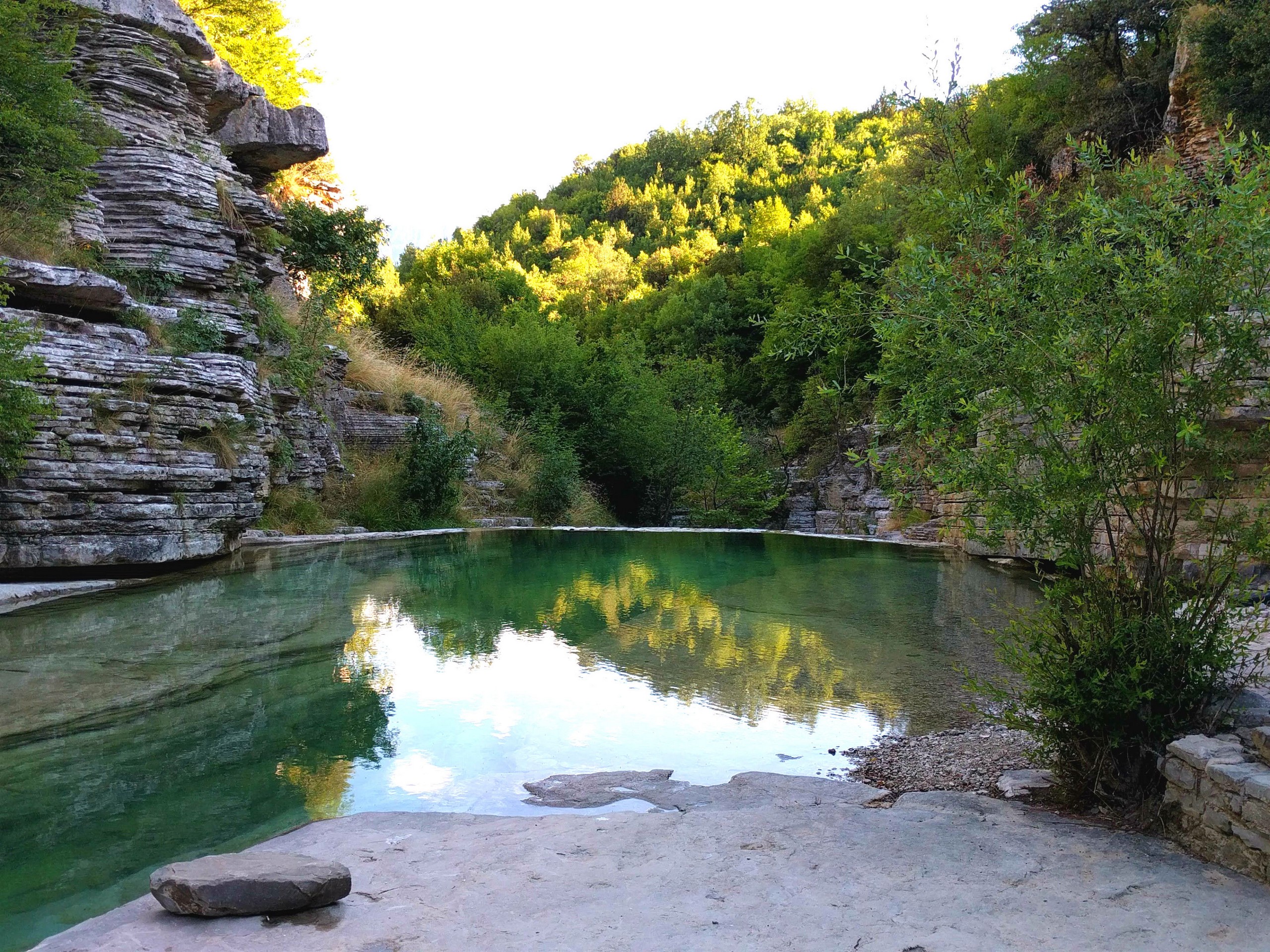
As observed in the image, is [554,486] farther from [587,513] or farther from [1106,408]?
[1106,408]

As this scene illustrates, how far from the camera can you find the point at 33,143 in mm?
11078

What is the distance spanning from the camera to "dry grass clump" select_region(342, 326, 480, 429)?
771 inches

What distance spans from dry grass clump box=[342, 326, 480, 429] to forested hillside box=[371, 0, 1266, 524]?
40.6 inches

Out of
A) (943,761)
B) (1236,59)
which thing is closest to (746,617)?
(943,761)

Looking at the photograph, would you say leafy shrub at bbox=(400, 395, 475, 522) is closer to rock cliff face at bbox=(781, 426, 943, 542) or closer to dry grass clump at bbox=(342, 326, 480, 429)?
dry grass clump at bbox=(342, 326, 480, 429)

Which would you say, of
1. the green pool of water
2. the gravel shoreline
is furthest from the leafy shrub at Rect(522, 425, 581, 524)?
the gravel shoreline

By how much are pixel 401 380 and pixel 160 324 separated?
335 inches

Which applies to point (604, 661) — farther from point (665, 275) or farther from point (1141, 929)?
point (665, 275)

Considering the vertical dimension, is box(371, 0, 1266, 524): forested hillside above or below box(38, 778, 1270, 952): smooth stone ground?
above

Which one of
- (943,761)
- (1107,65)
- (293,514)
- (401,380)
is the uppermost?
(1107,65)

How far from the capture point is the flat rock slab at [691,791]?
12.2ft

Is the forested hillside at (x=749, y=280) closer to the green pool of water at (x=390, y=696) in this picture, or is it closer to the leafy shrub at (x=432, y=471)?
the green pool of water at (x=390, y=696)

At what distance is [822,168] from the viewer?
47.7 meters

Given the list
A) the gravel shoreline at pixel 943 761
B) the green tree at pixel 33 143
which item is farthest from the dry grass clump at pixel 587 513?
the gravel shoreline at pixel 943 761
